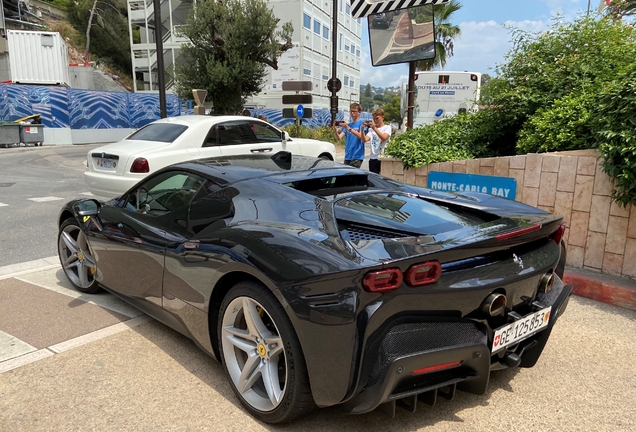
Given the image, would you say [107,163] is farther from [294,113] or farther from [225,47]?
[225,47]

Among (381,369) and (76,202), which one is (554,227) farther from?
(76,202)

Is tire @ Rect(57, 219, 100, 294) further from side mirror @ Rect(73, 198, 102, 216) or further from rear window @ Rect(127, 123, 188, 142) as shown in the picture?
rear window @ Rect(127, 123, 188, 142)

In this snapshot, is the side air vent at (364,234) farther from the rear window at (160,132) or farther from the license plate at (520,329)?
the rear window at (160,132)

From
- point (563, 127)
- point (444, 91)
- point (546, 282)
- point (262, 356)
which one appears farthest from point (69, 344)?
point (444, 91)

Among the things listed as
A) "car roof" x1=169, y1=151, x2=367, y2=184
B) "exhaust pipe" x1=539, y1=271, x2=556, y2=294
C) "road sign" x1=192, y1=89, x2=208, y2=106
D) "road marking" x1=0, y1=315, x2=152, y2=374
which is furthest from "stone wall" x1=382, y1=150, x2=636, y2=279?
"road sign" x1=192, y1=89, x2=208, y2=106

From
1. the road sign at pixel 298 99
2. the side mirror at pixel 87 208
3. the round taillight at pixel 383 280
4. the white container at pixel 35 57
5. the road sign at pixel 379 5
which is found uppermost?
the white container at pixel 35 57

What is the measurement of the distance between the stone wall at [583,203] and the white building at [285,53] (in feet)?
123

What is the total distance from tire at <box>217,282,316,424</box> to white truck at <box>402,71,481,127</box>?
16.7 m

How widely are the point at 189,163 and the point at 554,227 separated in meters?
2.51

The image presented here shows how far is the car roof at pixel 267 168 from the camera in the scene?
3.24m

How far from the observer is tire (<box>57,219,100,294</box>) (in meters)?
4.27

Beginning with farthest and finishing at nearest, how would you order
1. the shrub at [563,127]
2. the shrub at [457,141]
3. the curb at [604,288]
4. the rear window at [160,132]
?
the rear window at [160,132] < the shrub at [457,141] < the shrub at [563,127] < the curb at [604,288]

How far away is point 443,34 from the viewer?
1513 inches

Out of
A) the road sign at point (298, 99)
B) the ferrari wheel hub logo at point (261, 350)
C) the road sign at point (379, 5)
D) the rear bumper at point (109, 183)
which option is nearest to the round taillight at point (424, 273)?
the ferrari wheel hub logo at point (261, 350)
